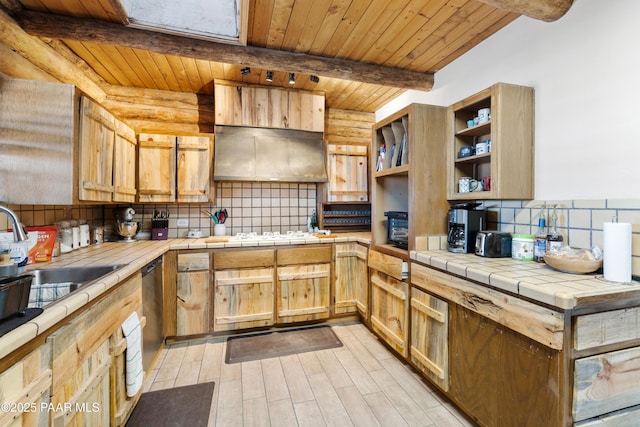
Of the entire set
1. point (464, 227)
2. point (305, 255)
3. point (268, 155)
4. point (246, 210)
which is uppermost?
point (268, 155)

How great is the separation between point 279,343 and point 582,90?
2786 millimetres

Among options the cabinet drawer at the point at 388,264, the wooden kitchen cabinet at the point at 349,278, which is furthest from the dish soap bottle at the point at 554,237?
the wooden kitchen cabinet at the point at 349,278

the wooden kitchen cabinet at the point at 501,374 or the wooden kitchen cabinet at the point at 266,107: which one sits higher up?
the wooden kitchen cabinet at the point at 266,107

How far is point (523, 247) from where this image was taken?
1746 millimetres

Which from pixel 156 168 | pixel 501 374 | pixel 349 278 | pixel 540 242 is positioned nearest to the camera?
pixel 501 374

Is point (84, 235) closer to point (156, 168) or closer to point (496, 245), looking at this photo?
point (156, 168)

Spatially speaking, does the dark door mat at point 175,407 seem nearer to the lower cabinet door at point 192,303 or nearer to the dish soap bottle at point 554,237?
the lower cabinet door at point 192,303

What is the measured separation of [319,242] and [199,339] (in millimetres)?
1434

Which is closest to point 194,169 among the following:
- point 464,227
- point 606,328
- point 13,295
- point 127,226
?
point 127,226

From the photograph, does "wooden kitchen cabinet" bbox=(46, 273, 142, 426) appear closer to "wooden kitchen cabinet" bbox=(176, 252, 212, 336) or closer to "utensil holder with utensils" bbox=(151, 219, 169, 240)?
"wooden kitchen cabinet" bbox=(176, 252, 212, 336)

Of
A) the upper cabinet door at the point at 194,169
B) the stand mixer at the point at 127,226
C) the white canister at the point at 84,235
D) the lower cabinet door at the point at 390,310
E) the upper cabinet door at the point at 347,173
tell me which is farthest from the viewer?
the upper cabinet door at the point at 347,173

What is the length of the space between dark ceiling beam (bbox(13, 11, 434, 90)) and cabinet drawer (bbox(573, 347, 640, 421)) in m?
2.36

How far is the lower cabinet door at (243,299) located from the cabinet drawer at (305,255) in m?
0.17

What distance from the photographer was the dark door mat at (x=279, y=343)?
7.83 ft
